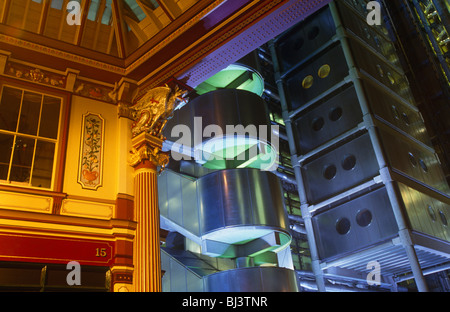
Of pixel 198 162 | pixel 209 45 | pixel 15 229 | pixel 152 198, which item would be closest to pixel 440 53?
pixel 198 162

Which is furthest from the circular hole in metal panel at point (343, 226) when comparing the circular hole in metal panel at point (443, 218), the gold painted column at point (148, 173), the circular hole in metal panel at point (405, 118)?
the gold painted column at point (148, 173)

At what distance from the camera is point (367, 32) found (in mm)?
23750

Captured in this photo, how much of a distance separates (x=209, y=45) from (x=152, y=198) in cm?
324

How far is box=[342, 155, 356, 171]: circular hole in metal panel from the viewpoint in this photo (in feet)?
62.2

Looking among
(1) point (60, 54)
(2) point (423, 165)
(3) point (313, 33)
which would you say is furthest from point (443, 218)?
(1) point (60, 54)

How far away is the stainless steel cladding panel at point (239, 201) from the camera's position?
17.3m

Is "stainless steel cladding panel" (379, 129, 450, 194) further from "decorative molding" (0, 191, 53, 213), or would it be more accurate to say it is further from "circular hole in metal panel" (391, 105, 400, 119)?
"decorative molding" (0, 191, 53, 213)

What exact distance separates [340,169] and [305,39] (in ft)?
26.9

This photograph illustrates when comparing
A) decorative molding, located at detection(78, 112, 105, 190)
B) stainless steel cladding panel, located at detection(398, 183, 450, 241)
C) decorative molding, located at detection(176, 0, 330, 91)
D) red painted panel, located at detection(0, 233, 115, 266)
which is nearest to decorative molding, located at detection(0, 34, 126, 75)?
decorative molding, located at detection(176, 0, 330, 91)

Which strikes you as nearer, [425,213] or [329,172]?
[425,213]

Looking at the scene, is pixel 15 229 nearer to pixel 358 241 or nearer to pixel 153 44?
pixel 153 44

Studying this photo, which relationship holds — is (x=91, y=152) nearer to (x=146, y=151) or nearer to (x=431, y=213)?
(x=146, y=151)

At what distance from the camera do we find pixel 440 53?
2694 cm
